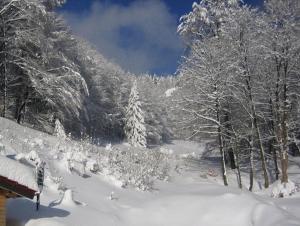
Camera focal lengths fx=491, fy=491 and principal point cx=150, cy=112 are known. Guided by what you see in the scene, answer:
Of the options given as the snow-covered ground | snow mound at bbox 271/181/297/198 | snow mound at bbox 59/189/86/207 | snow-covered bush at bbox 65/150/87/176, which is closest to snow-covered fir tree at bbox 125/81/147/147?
snow mound at bbox 271/181/297/198

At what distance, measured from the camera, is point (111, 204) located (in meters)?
15.2

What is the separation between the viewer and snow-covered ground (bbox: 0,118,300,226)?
11.9 metres

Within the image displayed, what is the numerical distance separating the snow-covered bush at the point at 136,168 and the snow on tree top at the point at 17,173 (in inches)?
349

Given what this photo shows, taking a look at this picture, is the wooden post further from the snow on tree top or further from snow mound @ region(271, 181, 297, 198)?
snow mound @ region(271, 181, 297, 198)

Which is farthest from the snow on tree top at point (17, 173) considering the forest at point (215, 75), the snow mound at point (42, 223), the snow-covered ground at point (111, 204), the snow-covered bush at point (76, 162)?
the forest at point (215, 75)

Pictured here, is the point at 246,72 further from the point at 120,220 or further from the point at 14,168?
the point at 14,168

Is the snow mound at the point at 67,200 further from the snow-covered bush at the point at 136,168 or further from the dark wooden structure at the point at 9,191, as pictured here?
the snow-covered bush at the point at 136,168

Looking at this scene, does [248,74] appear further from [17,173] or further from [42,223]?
[17,173]

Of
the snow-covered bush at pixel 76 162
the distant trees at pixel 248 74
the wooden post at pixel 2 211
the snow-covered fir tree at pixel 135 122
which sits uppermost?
the snow-covered fir tree at pixel 135 122

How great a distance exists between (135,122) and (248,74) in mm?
41011

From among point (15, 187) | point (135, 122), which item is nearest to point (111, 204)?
point (15, 187)

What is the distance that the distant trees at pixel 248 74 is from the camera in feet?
76.8

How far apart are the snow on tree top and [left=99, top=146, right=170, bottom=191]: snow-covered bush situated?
887 centimetres

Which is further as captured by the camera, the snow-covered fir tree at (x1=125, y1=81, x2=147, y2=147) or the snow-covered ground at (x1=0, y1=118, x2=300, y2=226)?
the snow-covered fir tree at (x1=125, y1=81, x2=147, y2=147)
